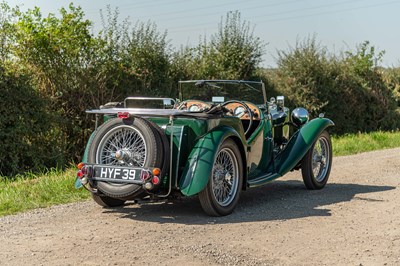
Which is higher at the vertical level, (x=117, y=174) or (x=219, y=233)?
(x=117, y=174)

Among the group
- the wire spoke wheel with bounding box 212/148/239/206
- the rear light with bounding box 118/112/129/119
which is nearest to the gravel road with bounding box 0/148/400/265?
the wire spoke wheel with bounding box 212/148/239/206

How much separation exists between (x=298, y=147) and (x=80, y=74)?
19.1 ft

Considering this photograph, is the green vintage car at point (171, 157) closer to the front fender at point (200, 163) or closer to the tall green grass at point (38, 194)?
the front fender at point (200, 163)

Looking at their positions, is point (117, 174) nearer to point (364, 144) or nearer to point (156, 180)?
point (156, 180)

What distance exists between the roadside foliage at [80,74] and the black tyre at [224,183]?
Answer: 514 centimetres

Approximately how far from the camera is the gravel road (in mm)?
5332

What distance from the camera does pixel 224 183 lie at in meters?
7.09

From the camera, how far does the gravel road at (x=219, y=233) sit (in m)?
5.33

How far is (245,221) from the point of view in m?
6.67

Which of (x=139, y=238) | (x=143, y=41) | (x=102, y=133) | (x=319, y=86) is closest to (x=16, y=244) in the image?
(x=139, y=238)

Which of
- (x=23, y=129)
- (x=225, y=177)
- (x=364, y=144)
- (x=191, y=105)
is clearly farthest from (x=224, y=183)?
(x=364, y=144)

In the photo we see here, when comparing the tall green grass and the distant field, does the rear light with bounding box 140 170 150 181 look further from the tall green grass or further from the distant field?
the distant field

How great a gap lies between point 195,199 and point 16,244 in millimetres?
2731

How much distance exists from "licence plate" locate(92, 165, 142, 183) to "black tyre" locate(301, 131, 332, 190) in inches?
115
